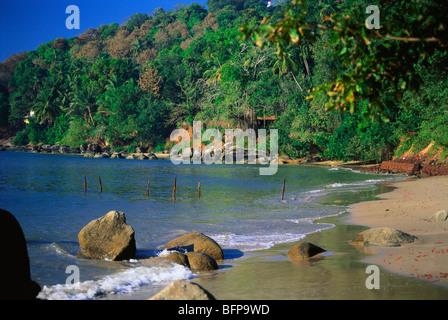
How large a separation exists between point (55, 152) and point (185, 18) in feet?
211

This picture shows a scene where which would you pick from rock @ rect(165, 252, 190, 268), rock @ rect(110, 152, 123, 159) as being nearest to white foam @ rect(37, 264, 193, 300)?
rock @ rect(165, 252, 190, 268)

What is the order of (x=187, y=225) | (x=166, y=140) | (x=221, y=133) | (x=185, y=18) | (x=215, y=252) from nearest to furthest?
(x=215, y=252)
(x=187, y=225)
(x=221, y=133)
(x=166, y=140)
(x=185, y=18)

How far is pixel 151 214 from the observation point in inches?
824

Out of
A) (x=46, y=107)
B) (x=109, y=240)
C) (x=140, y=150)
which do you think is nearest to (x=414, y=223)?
(x=109, y=240)

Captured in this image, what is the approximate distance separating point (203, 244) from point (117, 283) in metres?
3.16

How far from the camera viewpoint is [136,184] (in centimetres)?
3478

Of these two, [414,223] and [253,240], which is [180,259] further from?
[414,223]

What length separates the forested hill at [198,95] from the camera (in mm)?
46281

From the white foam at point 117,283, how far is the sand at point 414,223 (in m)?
4.52

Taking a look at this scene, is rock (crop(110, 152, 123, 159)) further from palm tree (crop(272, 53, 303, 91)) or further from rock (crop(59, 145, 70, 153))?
palm tree (crop(272, 53, 303, 91))

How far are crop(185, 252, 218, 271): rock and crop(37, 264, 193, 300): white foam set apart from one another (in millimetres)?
296

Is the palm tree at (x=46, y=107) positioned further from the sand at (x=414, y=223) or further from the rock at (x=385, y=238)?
the rock at (x=385, y=238)
